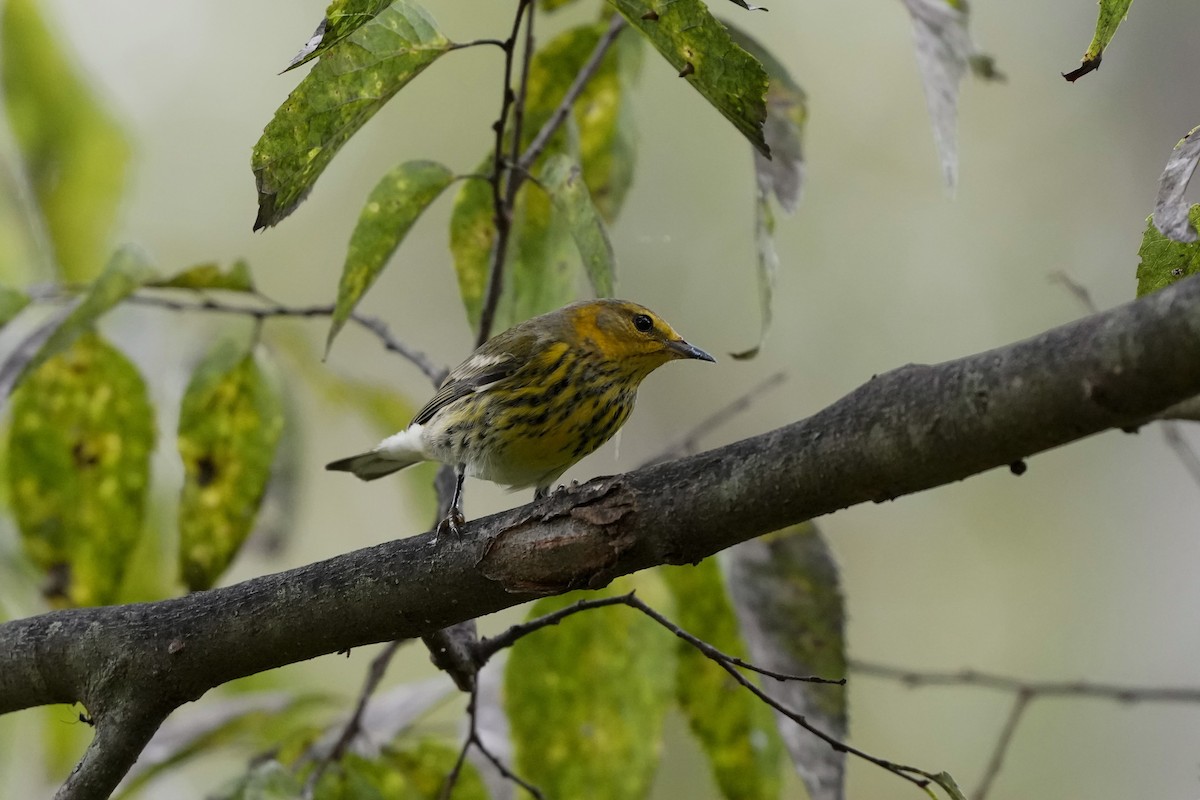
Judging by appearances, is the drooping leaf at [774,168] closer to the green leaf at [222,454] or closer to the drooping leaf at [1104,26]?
the drooping leaf at [1104,26]

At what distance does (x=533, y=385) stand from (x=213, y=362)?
3.01 feet

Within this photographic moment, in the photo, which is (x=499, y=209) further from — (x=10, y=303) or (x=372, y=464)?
(x=372, y=464)

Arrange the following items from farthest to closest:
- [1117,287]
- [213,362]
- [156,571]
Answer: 1. [1117,287]
2. [156,571]
3. [213,362]

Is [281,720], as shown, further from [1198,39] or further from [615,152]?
[1198,39]

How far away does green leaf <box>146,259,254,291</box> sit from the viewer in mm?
2988

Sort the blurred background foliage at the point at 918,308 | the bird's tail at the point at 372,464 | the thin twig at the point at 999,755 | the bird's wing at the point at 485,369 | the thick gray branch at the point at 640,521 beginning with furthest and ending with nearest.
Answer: the blurred background foliage at the point at 918,308
the bird's tail at the point at 372,464
the bird's wing at the point at 485,369
the thin twig at the point at 999,755
the thick gray branch at the point at 640,521

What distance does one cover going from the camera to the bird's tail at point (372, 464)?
4039 mm

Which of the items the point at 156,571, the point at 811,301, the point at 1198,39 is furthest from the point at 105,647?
the point at 1198,39

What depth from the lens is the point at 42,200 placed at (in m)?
3.46

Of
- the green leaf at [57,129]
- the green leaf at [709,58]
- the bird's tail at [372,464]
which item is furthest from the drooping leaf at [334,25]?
the bird's tail at [372,464]

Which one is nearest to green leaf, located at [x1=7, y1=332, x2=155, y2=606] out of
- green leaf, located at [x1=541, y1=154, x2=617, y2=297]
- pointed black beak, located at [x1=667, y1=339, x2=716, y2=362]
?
green leaf, located at [x1=541, y1=154, x2=617, y2=297]

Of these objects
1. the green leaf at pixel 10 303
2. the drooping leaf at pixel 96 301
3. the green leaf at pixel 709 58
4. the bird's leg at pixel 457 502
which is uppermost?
the green leaf at pixel 10 303

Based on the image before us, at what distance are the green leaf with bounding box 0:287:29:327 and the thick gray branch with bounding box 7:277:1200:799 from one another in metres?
0.95

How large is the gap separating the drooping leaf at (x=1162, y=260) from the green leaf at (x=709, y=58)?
22.9 inches
